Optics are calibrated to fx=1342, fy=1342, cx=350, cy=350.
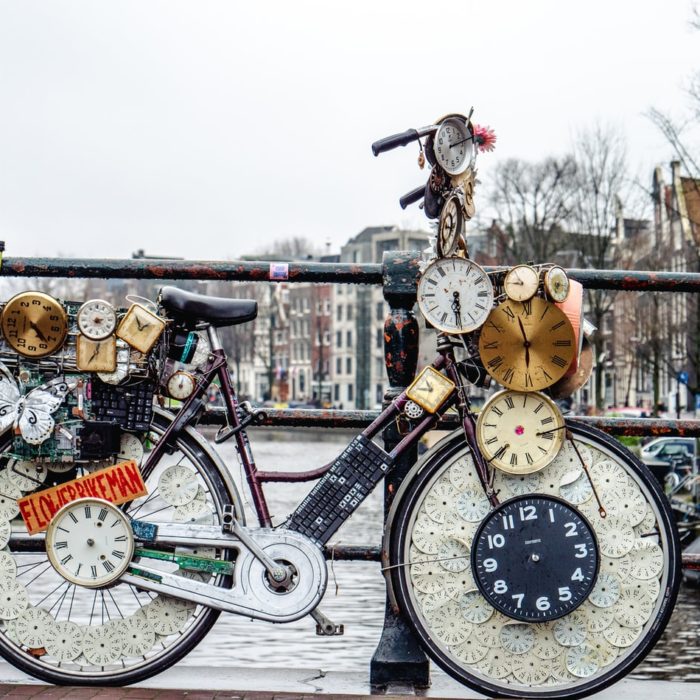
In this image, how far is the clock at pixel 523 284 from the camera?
3857mm

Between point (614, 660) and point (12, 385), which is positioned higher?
point (12, 385)

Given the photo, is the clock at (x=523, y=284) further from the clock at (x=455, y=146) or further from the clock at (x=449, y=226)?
the clock at (x=455, y=146)

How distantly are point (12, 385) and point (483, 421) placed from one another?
1.42 metres

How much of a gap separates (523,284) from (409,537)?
806 mm

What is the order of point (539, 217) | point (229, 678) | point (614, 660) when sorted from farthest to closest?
point (539, 217)
point (229, 678)
point (614, 660)

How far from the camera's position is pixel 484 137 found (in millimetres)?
3979

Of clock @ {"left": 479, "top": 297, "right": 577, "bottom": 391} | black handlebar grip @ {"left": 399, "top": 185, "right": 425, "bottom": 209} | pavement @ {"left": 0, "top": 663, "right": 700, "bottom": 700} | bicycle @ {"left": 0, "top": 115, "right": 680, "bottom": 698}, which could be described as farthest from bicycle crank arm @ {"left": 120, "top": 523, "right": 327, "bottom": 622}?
black handlebar grip @ {"left": 399, "top": 185, "right": 425, "bottom": 209}

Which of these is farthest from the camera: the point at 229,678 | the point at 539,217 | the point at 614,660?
the point at 539,217

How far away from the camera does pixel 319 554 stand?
390 centimetres

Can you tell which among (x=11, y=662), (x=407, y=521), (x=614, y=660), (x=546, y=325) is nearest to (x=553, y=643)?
(x=614, y=660)

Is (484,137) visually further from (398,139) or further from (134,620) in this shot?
(134,620)

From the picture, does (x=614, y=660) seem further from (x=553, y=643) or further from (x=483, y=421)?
(x=483, y=421)

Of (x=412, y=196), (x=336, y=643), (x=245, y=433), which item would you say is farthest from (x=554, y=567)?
(x=336, y=643)

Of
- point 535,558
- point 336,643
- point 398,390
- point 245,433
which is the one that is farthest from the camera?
point 336,643
